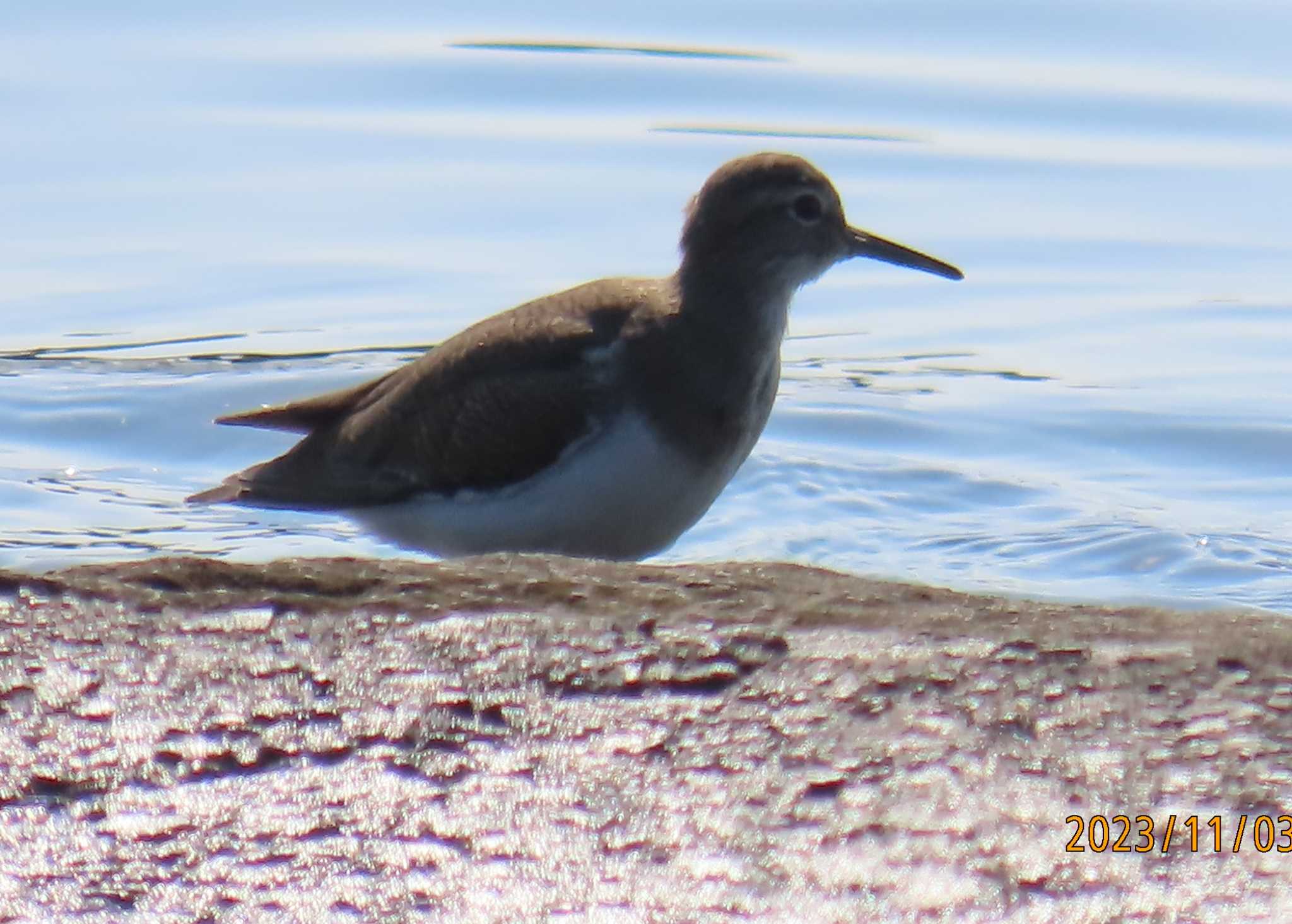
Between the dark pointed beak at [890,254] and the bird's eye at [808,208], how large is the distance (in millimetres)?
163

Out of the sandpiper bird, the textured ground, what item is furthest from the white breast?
the textured ground

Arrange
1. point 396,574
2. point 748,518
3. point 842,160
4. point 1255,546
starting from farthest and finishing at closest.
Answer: point 842,160 → point 748,518 → point 1255,546 → point 396,574

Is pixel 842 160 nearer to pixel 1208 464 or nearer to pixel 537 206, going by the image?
pixel 537 206

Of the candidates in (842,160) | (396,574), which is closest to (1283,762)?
(396,574)

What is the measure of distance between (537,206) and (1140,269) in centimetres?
292

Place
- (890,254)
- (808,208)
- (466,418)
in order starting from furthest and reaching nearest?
(890,254) < (808,208) < (466,418)

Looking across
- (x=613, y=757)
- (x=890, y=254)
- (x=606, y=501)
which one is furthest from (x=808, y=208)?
(x=613, y=757)

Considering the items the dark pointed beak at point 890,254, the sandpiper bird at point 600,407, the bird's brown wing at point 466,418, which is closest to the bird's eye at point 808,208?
the sandpiper bird at point 600,407

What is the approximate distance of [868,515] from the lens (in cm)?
677

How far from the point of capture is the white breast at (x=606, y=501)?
5.08m

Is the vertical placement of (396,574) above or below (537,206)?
below

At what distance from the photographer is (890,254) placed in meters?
5.92

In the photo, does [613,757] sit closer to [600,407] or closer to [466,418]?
[600,407]

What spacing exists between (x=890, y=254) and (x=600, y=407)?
125cm
